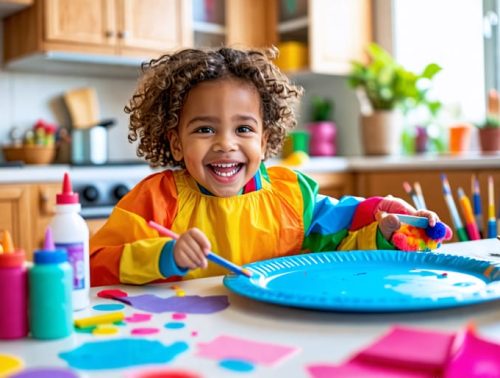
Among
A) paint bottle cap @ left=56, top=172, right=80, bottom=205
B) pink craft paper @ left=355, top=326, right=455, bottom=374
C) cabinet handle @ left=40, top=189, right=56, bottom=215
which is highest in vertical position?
paint bottle cap @ left=56, top=172, right=80, bottom=205

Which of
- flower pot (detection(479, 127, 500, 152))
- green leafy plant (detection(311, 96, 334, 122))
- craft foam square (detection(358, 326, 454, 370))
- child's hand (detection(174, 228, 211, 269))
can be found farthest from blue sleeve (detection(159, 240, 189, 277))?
green leafy plant (detection(311, 96, 334, 122))

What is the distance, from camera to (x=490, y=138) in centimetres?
314

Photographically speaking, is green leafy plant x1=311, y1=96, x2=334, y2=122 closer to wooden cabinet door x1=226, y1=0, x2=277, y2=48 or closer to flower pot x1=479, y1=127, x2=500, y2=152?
wooden cabinet door x1=226, y1=0, x2=277, y2=48

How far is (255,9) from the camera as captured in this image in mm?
3758

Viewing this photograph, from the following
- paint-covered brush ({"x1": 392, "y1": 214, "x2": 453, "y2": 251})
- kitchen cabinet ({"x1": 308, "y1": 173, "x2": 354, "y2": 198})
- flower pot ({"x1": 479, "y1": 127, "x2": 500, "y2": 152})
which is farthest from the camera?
kitchen cabinet ({"x1": 308, "y1": 173, "x2": 354, "y2": 198})

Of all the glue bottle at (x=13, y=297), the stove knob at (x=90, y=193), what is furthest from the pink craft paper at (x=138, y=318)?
the stove knob at (x=90, y=193)

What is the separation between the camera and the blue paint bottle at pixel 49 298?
2.19 ft

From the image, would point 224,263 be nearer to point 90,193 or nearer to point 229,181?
point 229,181

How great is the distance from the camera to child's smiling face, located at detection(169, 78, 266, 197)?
1250 mm

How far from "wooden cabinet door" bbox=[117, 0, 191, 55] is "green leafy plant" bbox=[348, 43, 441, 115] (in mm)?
921

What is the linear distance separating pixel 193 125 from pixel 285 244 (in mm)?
297

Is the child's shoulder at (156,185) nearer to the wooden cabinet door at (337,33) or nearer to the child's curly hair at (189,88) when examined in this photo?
the child's curly hair at (189,88)

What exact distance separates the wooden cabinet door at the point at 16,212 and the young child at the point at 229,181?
1289 millimetres

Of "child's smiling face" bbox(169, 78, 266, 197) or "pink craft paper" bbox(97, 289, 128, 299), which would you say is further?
"child's smiling face" bbox(169, 78, 266, 197)
